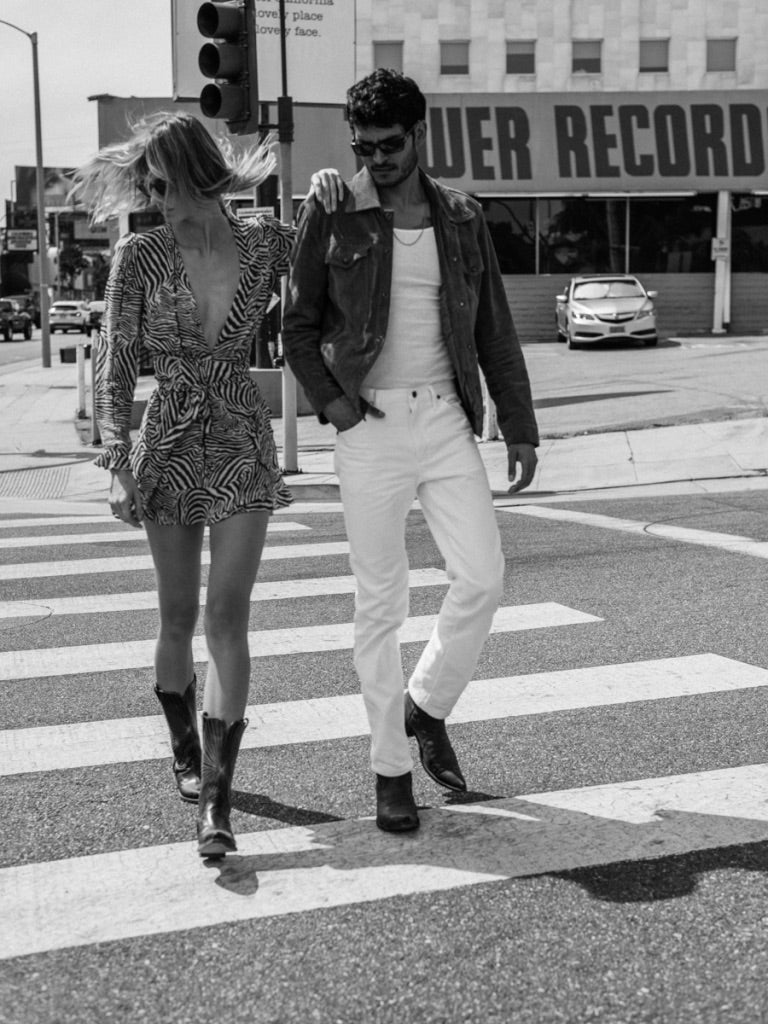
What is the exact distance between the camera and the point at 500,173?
34094mm

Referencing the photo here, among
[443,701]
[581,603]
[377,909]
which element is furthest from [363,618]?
[581,603]

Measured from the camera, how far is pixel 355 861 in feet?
11.8

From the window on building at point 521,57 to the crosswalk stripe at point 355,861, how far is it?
54987 millimetres

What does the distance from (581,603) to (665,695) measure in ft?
6.20

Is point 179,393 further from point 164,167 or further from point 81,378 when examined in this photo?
point 81,378

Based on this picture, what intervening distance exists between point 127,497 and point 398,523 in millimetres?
728

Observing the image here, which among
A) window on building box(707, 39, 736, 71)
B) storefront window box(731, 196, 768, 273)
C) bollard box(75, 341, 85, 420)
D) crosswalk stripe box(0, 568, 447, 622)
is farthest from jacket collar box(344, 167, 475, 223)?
window on building box(707, 39, 736, 71)

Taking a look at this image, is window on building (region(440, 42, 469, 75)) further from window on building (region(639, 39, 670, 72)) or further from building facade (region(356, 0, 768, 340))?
building facade (region(356, 0, 768, 340))

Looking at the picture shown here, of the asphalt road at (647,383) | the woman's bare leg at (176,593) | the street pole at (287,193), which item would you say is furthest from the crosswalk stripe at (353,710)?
the asphalt road at (647,383)

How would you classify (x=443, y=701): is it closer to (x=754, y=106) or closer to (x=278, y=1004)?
(x=278, y=1004)

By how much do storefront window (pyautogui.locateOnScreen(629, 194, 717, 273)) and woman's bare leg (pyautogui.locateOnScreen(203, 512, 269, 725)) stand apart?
111ft

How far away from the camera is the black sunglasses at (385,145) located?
3.80 metres

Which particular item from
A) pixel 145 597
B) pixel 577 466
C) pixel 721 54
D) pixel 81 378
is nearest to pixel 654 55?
pixel 721 54

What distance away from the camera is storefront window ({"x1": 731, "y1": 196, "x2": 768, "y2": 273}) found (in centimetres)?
3594
